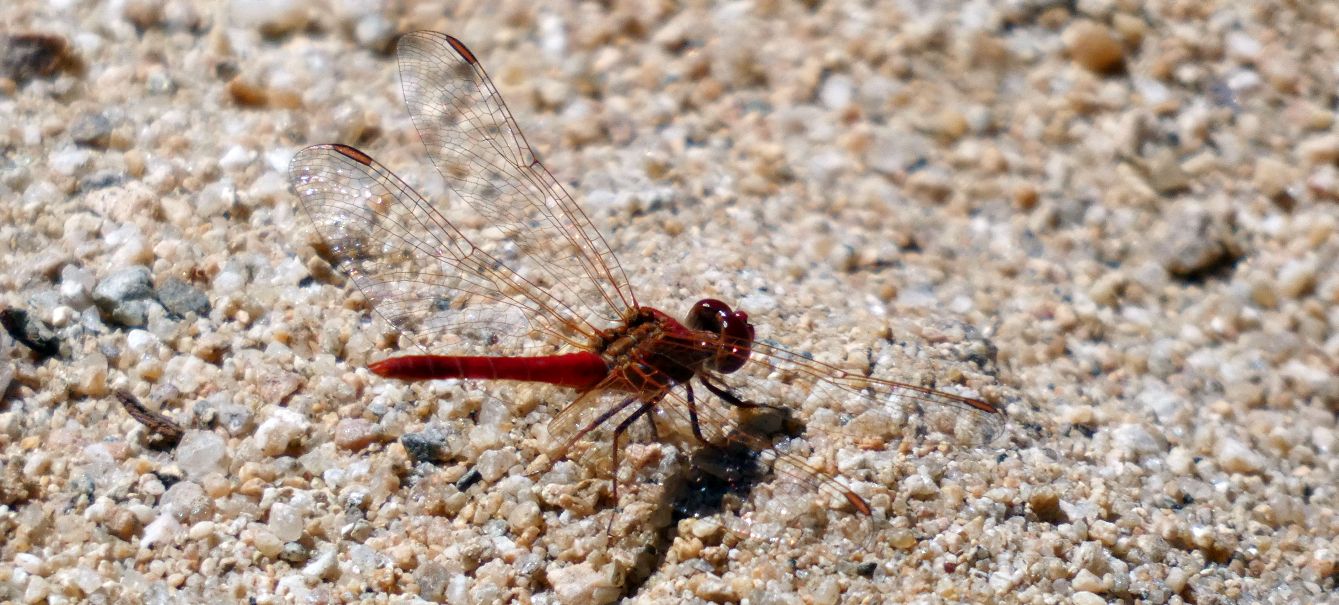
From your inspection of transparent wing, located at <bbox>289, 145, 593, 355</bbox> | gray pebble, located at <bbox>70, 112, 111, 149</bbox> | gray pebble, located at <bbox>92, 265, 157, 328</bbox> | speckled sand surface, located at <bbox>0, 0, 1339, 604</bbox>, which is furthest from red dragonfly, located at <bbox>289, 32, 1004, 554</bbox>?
gray pebble, located at <bbox>70, 112, 111, 149</bbox>

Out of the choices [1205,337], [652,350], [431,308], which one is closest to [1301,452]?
[1205,337]

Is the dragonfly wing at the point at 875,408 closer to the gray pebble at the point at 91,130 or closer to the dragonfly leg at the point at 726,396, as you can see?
the dragonfly leg at the point at 726,396

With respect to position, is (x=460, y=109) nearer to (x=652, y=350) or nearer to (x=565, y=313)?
(x=565, y=313)

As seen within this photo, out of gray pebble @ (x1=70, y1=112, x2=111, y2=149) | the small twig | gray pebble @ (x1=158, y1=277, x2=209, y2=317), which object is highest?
gray pebble @ (x1=70, y1=112, x2=111, y2=149)

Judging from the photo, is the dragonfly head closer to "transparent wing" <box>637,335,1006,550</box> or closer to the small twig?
"transparent wing" <box>637,335,1006,550</box>

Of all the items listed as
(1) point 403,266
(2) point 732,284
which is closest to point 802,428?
(2) point 732,284

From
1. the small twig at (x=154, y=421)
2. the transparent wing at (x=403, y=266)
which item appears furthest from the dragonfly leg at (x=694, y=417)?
the small twig at (x=154, y=421)

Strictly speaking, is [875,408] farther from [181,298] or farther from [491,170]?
[181,298]
